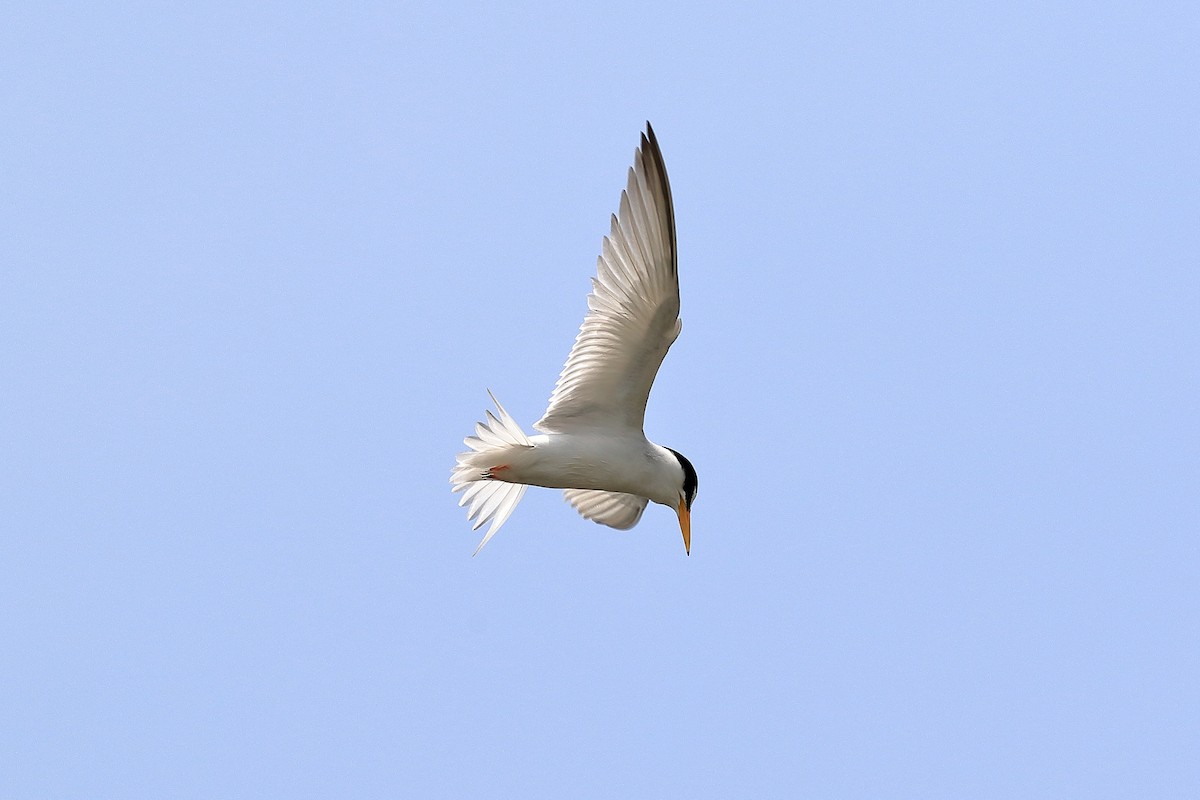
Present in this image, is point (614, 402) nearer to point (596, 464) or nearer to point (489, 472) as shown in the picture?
point (596, 464)

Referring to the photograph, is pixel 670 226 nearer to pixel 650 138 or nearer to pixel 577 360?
pixel 650 138

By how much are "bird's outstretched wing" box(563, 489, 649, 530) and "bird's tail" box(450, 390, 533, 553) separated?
2.91ft

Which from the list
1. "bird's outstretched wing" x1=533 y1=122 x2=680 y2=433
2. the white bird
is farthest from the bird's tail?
"bird's outstretched wing" x1=533 y1=122 x2=680 y2=433

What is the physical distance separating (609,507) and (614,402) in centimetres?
146

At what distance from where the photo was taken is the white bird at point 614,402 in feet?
26.6

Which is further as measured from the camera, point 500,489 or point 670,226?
point 500,489

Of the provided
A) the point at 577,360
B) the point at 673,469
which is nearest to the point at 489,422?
the point at 577,360

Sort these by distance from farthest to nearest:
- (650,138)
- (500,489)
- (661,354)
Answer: (500,489), (661,354), (650,138)

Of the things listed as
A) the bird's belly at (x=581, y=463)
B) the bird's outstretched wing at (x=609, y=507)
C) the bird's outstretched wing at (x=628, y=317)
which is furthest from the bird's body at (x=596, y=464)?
the bird's outstretched wing at (x=609, y=507)

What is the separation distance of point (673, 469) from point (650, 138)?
2.03m

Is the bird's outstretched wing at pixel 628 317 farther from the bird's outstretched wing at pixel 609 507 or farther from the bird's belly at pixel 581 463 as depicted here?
the bird's outstretched wing at pixel 609 507

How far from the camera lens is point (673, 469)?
8883 millimetres

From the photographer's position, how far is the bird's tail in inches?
322

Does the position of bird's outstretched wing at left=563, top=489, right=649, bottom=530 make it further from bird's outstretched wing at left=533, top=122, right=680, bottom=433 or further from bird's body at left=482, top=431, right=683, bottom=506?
bird's outstretched wing at left=533, top=122, right=680, bottom=433
